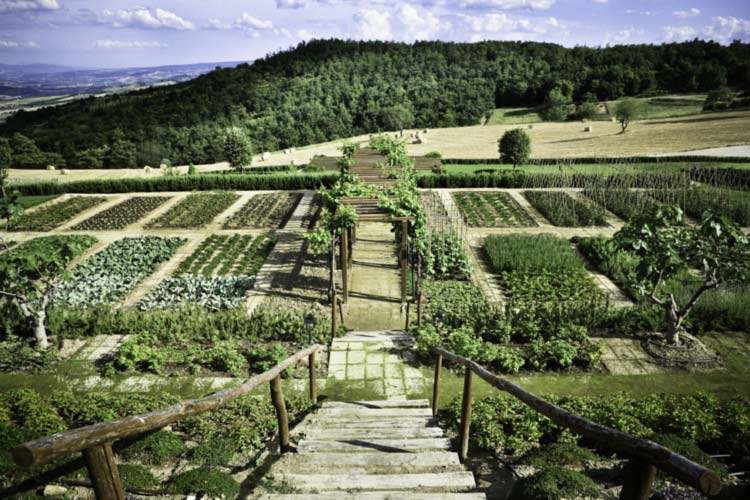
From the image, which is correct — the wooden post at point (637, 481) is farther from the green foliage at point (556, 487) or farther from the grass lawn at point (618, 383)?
the grass lawn at point (618, 383)

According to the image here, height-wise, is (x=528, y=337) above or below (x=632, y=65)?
below

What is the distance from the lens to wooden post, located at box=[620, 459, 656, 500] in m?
2.21

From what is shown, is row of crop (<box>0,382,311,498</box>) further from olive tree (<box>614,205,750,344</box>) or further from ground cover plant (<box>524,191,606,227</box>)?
ground cover plant (<box>524,191,606,227</box>)

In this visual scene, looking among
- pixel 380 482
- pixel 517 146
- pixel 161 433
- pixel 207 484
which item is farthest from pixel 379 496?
pixel 517 146

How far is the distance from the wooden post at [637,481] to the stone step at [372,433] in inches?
116

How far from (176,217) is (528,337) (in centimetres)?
1604

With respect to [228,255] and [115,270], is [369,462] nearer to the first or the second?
[228,255]

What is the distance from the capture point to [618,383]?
8070 mm

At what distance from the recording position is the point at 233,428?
6.46 meters

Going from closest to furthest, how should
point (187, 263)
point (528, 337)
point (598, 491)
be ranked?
point (598, 491) → point (528, 337) → point (187, 263)

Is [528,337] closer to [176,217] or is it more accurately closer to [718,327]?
[718,327]

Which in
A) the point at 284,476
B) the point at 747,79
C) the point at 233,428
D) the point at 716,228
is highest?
the point at 747,79

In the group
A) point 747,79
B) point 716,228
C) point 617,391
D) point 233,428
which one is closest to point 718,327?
point 716,228

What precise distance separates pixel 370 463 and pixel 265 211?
17724mm
